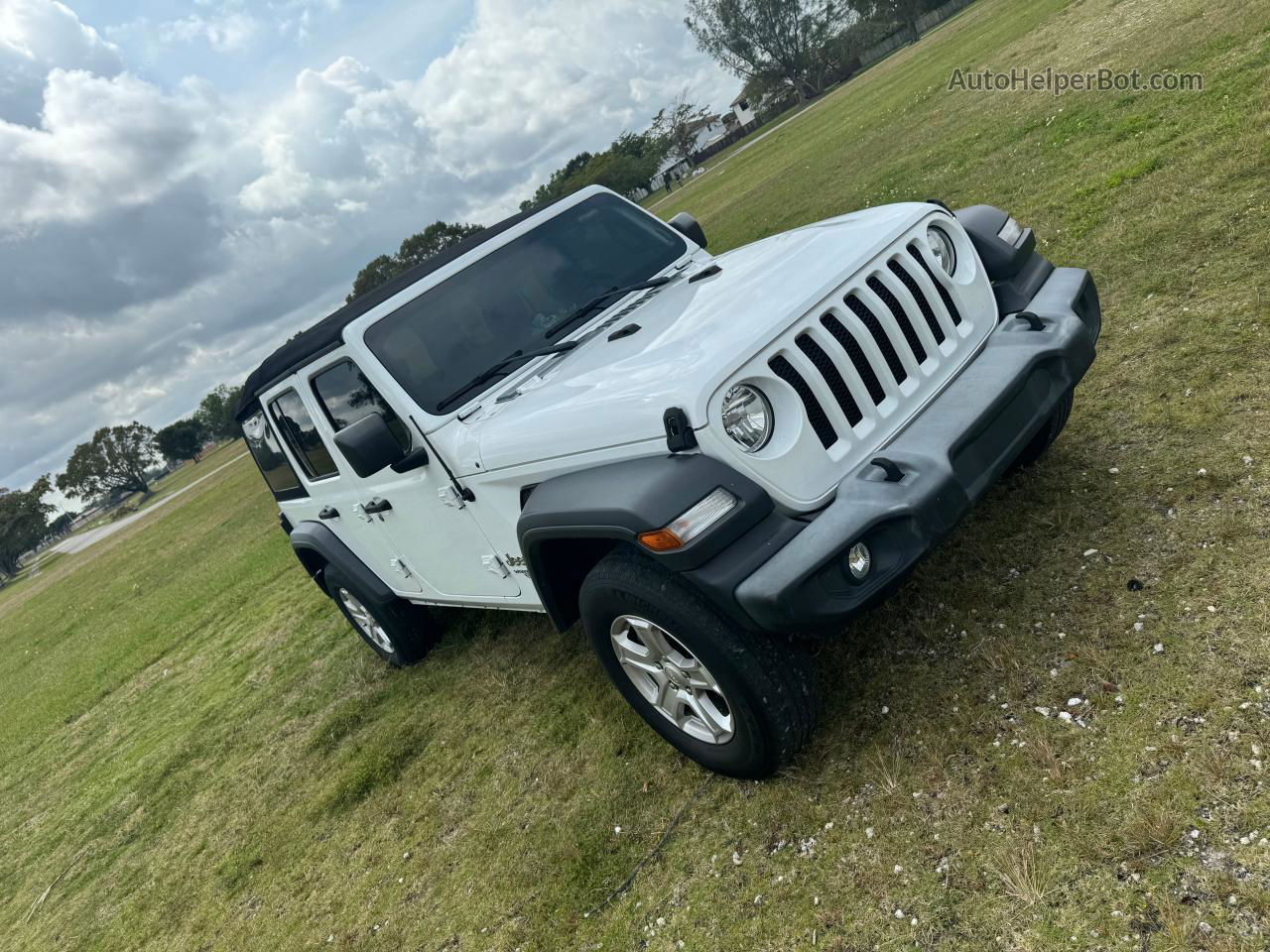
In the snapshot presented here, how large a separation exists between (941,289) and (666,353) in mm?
1237

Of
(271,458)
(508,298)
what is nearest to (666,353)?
(508,298)

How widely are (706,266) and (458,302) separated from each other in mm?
1231

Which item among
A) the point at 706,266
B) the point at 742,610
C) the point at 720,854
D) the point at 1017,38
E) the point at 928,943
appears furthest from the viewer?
the point at 1017,38

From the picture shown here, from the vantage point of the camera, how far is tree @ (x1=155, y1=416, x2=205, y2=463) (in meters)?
88.5

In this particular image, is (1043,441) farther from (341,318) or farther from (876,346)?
(341,318)

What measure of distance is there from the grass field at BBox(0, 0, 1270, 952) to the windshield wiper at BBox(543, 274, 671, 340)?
1.84 m

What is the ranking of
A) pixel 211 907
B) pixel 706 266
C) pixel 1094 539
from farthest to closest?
1. pixel 211 907
2. pixel 706 266
3. pixel 1094 539

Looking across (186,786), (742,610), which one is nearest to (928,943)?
(742,610)

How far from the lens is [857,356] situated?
9.52 ft

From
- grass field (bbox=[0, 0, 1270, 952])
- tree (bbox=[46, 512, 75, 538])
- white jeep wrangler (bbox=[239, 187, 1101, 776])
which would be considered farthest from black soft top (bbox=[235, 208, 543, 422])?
tree (bbox=[46, 512, 75, 538])

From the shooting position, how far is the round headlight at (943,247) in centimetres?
332

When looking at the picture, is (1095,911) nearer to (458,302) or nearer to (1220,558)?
(1220,558)

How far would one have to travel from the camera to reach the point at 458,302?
12.7 feet

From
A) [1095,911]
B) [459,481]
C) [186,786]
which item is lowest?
[1095,911]
